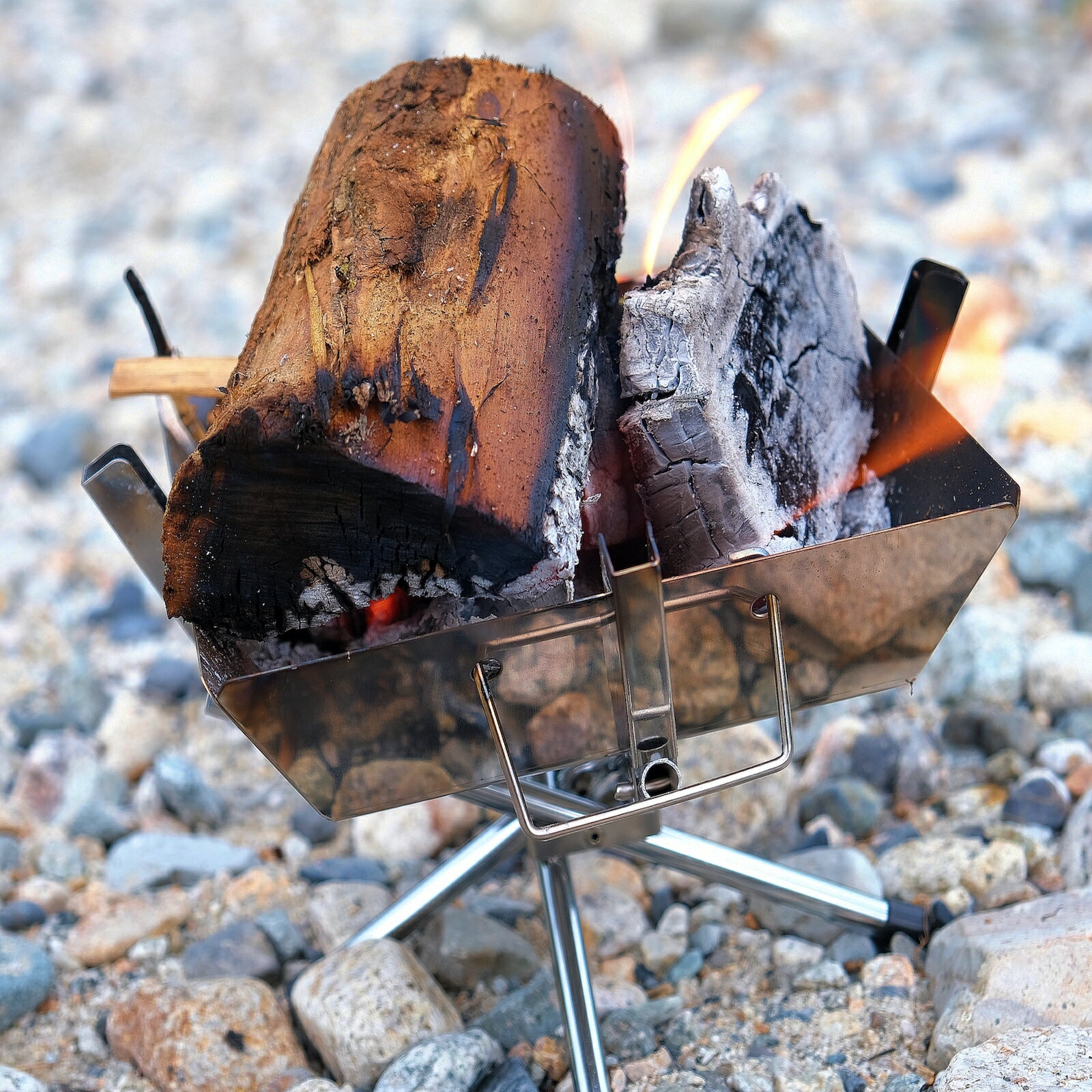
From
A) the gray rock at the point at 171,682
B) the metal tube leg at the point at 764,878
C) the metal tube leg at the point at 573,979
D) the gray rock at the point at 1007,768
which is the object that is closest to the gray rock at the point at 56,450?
the gray rock at the point at 171,682

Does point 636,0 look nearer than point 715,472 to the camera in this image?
No

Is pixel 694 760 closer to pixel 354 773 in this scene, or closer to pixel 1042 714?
pixel 1042 714

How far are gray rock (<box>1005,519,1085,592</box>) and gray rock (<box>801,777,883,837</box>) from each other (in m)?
0.61

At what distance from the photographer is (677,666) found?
1.00m

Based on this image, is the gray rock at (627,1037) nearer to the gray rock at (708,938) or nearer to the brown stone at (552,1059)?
the brown stone at (552,1059)

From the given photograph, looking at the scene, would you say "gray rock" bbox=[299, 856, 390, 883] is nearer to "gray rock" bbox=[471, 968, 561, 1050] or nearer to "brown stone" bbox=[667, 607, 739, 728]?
"gray rock" bbox=[471, 968, 561, 1050]

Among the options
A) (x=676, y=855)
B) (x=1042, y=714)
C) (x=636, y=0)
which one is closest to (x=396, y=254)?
(x=676, y=855)

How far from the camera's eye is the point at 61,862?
1.58 m

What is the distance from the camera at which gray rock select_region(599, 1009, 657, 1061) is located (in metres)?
1.18

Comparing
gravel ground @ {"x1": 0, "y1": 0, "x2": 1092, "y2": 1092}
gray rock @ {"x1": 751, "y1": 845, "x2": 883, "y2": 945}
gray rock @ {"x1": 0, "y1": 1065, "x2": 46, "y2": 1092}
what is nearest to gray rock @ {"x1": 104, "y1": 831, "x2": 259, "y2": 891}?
gravel ground @ {"x1": 0, "y1": 0, "x2": 1092, "y2": 1092}

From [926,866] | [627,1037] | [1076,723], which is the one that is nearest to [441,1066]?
[627,1037]

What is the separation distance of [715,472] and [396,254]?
0.36 metres

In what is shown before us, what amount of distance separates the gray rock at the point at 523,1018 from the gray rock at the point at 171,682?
928mm

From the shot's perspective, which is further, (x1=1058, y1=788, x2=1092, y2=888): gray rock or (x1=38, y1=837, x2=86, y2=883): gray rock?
(x1=38, y1=837, x2=86, y2=883): gray rock
